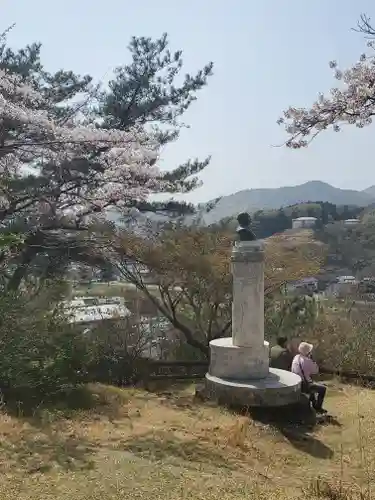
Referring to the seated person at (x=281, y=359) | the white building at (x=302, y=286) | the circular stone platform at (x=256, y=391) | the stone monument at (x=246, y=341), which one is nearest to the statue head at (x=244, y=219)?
the stone monument at (x=246, y=341)

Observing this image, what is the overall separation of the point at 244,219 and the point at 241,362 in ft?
8.26

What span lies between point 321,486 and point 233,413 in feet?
10.7

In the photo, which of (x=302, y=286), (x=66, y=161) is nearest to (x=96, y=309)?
(x=66, y=161)

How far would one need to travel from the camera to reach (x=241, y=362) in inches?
367

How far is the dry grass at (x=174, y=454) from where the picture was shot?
4957 millimetres

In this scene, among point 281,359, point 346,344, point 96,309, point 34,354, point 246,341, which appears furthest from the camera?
point 96,309

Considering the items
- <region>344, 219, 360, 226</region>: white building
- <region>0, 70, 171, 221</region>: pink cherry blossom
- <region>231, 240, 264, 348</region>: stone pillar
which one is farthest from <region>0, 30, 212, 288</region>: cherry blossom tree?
<region>344, 219, 360, 226</region>: white building

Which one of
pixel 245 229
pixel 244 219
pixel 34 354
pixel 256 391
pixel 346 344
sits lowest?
pixel 346 344

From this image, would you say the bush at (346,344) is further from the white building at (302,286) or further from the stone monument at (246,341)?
the stone monument at (246,341)

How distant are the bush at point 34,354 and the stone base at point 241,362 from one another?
2.48m

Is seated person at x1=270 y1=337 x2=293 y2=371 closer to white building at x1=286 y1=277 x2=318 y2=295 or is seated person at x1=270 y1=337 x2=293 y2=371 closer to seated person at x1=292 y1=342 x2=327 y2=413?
seated person at x1=292 y1=342 x2=327 y2=413

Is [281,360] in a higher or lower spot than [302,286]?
lower

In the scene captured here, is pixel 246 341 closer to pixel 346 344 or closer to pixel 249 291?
pixel 249 291

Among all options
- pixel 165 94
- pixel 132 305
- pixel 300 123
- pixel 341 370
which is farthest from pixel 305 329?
pixel 300 123
